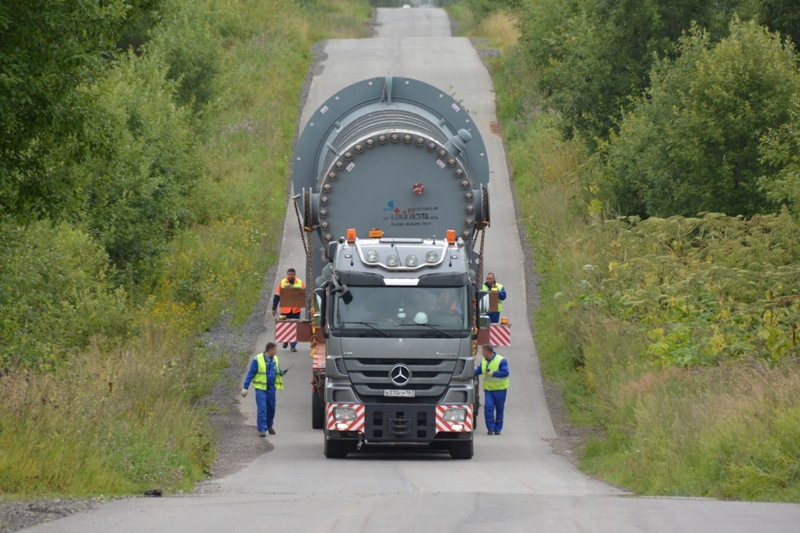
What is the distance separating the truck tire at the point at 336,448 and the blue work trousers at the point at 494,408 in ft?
10.8

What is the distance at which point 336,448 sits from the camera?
16.8 metres

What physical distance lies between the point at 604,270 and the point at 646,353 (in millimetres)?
6502

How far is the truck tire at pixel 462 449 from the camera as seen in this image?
1686 cm

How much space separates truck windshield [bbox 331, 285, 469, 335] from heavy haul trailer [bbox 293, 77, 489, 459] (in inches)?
0.5

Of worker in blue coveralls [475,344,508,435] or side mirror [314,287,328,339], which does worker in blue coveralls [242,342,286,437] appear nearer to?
side mirror [314,287,328,339]

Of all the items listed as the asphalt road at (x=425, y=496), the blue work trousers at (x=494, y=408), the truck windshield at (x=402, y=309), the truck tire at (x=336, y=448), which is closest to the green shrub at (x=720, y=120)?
the asphalt road at (x=425, y=496)

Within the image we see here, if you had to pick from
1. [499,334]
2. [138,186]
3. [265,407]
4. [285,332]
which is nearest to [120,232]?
[138,186]

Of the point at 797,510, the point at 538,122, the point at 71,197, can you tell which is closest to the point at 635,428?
the point at 797,510

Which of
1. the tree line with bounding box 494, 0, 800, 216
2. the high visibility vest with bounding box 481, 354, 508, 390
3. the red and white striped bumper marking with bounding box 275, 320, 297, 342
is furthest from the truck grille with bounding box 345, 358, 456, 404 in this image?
the tree line with bounding box 494, 0, 800, 216

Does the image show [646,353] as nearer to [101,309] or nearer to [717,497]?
[717,497]

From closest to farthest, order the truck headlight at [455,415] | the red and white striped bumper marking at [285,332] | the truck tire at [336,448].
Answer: the truck headlight at [455,415]
the truck tire at [336,448]
the red and white striped bumper marking at [285,332]

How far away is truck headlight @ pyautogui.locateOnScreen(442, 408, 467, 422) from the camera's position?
16.3 metres

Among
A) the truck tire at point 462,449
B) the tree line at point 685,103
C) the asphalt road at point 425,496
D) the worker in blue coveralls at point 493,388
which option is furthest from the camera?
the tree line at point 685,103

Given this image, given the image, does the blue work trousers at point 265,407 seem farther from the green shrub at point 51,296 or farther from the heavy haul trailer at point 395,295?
the green shrub at point 51,296
